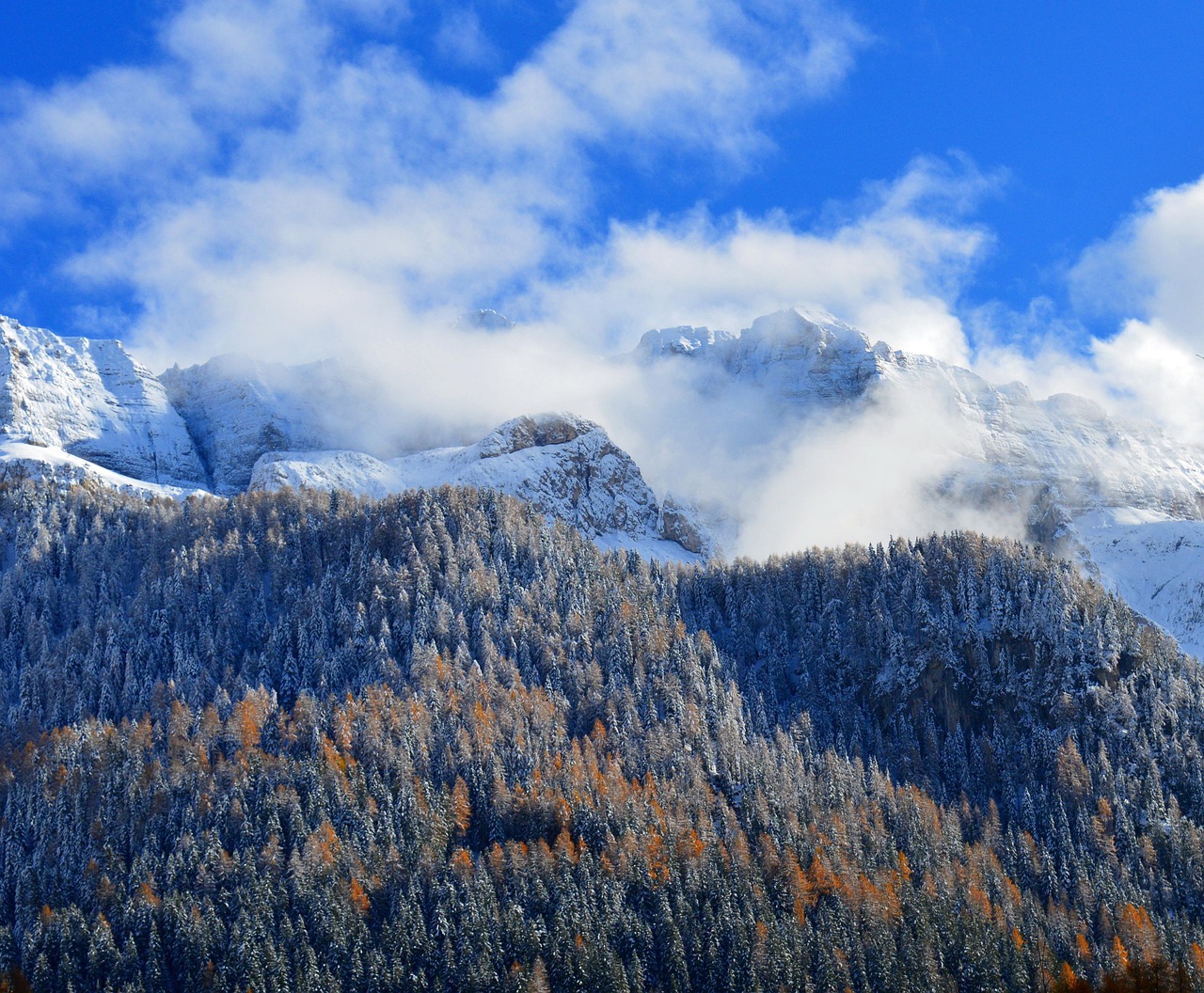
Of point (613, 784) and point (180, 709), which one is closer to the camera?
point (613, 784)

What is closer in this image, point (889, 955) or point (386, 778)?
point (889, 955)

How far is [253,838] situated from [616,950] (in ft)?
158

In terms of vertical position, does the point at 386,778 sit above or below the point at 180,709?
below

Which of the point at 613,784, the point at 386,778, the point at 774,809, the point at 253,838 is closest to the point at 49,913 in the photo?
the point at 253,838

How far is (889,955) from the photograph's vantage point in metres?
145

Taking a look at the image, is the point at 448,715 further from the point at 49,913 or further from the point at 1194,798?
the point at 1194,798

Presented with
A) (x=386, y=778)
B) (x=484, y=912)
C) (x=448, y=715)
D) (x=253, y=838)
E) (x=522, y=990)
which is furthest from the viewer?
(x=448, y=715)

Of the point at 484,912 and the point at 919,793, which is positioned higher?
the point at 919,793

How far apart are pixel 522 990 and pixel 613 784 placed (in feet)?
141

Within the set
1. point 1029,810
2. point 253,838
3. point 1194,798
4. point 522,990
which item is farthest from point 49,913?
point 1194,798

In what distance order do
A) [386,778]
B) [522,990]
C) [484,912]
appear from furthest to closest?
[386,778] < [484,912] < [522,990]

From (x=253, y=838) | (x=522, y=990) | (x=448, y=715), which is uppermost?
(x=448, y=715)

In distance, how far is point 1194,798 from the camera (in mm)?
198250

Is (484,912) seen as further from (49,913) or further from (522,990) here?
(49,913)
